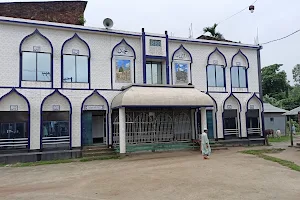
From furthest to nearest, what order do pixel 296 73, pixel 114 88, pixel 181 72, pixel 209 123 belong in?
1. pixel 296 73
2. pixel 209 123
3. pixel 181 72
4. pixel 114 88

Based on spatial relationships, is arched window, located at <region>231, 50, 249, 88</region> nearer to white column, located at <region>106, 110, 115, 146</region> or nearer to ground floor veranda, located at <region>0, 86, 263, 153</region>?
ground floor veranda, located at <region>0, 86, 263, 153</region>

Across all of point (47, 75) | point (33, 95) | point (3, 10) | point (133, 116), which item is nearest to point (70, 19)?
point (3, 10)

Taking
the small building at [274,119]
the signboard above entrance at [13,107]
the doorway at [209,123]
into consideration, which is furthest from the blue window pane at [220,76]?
the signboard above entrance at [13,107]

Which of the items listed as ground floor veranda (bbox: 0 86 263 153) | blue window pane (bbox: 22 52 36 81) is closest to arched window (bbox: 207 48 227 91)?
ground floor veranda (bbox: 0 86 263 153)

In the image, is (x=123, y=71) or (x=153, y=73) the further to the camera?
(x=153, y=73)

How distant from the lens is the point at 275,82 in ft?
139

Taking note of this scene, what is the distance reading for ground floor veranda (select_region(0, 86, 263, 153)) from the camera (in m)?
14.2

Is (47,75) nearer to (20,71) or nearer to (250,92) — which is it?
(20,71)

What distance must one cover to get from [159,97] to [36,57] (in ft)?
22.4

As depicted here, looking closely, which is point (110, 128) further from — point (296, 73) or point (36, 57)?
point (296, 73)

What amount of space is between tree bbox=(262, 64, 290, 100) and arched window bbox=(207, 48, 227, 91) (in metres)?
26.1

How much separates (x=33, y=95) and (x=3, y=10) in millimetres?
7056

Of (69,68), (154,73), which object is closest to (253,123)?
(154,73)

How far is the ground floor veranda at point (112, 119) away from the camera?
1423cm
